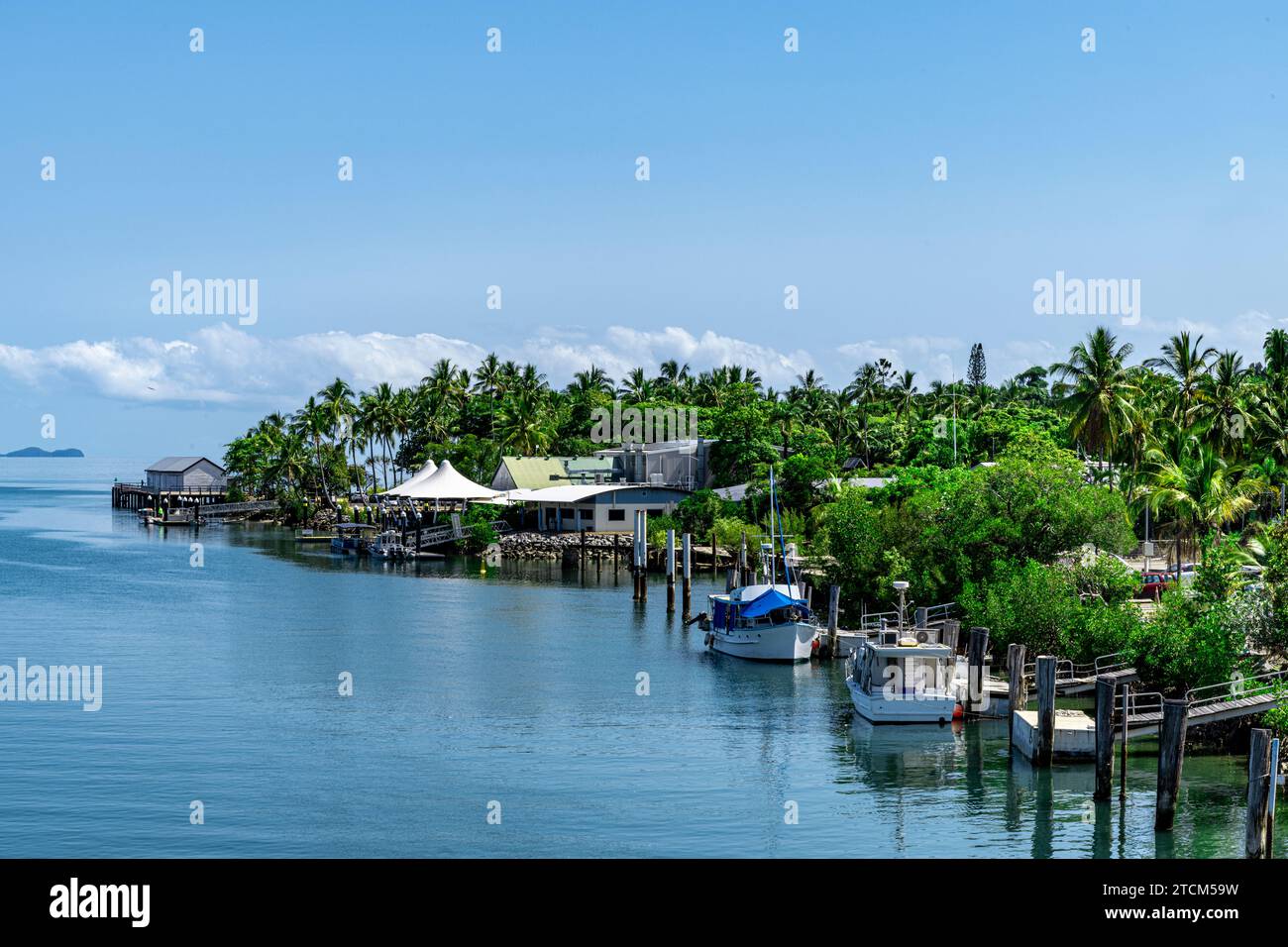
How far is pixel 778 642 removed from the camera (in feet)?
178

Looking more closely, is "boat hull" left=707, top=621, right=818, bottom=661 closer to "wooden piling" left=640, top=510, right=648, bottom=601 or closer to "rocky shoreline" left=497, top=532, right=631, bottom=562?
"wooden piling" left=640, top=510, right=648, bottom=601

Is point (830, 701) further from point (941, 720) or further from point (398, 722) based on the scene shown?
point (398, 722)

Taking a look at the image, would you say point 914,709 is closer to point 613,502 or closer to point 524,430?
point 613,502

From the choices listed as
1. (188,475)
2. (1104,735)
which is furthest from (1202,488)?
(188,475)

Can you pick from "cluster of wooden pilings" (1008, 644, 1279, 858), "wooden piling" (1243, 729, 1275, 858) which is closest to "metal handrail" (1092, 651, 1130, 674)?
"cluster of wooden pilings" (1008, 644, 1279, 858)

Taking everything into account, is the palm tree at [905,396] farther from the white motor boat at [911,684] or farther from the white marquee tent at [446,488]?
the white motor boat at [911,684]

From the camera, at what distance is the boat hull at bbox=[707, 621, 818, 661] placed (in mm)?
54062

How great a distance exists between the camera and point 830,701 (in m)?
47.0

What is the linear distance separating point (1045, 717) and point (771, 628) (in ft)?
62.5

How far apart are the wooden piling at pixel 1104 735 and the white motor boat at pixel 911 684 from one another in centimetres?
919

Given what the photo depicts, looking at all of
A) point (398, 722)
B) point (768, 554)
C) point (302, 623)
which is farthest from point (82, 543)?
point (398, 722)

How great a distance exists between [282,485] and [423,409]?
929 inches
